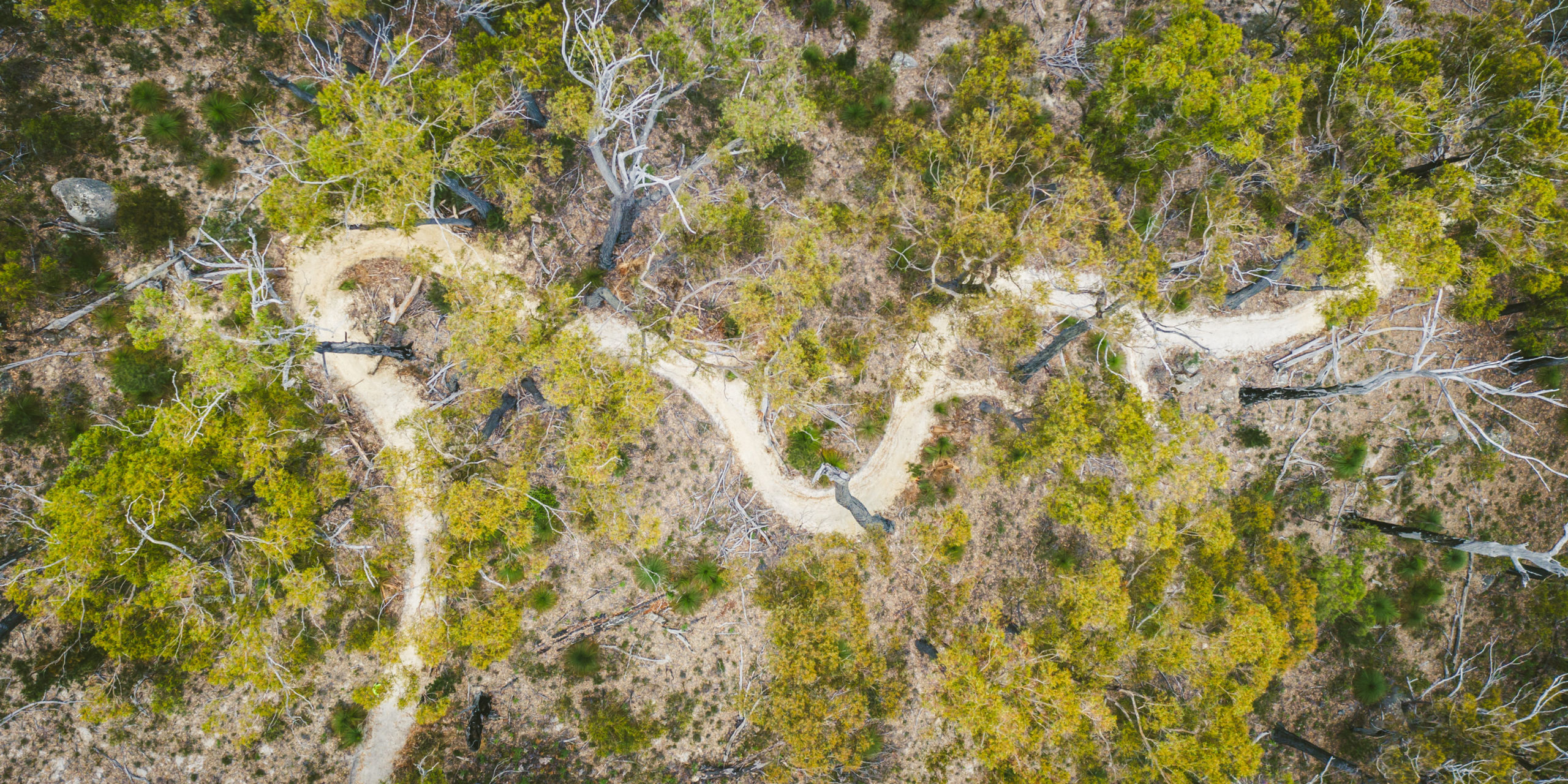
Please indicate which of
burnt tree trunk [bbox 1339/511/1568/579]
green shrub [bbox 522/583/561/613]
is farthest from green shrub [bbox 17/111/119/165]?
burnt tree trunk [bbox 1339/511/1568/579]

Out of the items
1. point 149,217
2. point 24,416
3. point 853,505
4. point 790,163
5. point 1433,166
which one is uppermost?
A: point 149,217

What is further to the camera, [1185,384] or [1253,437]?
[1185,384]

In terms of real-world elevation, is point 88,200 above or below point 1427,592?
above

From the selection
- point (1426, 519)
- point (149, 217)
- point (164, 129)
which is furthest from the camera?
point (1426, 519)

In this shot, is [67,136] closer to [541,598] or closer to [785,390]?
[541,598]

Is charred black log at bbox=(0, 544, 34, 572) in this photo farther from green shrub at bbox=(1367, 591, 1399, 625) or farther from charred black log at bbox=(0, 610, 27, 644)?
green shrub at bbox=(1367, 591, 1399, 625)

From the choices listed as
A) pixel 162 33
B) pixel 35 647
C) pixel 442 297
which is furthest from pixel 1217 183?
pixel 35 647

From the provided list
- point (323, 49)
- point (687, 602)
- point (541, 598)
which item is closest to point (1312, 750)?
point (687, 602)
